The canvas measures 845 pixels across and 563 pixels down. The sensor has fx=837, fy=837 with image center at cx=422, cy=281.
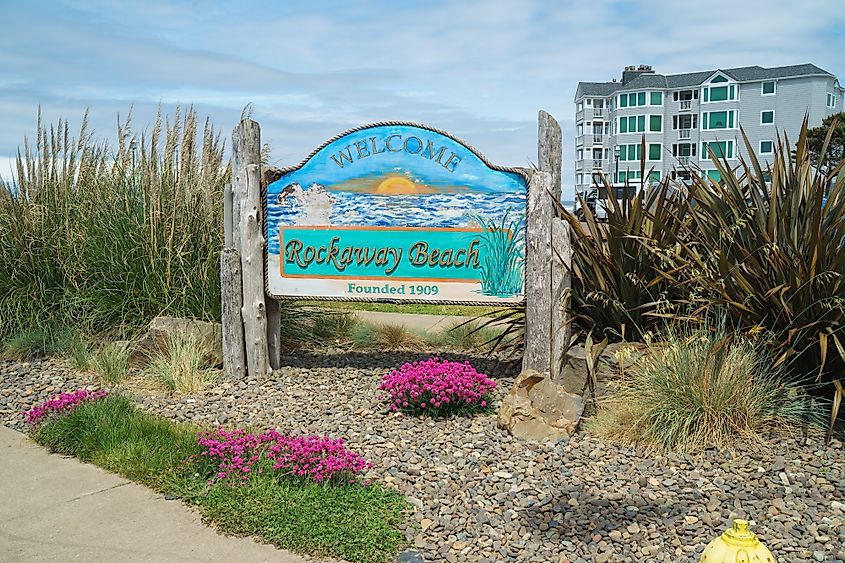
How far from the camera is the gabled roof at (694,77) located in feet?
185

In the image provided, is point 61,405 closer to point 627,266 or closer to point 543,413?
point 543,413

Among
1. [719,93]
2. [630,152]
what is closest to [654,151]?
[630,152]

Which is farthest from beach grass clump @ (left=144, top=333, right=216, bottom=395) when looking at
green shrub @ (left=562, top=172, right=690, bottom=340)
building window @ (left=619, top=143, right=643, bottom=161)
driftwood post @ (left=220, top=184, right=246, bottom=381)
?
building window @ (left=619, top=143, right=643, bottom=161)

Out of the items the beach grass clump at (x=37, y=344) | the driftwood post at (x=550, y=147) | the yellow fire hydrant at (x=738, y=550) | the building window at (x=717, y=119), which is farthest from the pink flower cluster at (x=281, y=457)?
the building window at (x=717, y=119)

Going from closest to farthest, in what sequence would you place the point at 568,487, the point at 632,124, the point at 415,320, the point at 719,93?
the point at 568,487 → the point at 415,320 → the point at 719,93 → the point at 632,124

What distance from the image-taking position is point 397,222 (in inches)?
276

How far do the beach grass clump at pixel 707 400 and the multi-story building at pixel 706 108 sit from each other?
52.7 meters

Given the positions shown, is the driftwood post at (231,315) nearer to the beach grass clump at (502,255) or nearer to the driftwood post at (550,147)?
the beach grass clump at (502,255)

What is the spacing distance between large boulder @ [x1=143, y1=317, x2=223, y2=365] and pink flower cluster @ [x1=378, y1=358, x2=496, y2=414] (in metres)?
2.04

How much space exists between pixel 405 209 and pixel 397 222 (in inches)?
5.0

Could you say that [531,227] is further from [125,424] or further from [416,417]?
[125,424]

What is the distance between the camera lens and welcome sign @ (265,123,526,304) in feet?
22.3

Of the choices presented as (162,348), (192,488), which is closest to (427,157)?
(162,348)

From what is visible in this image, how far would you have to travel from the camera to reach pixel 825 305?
512 cm
